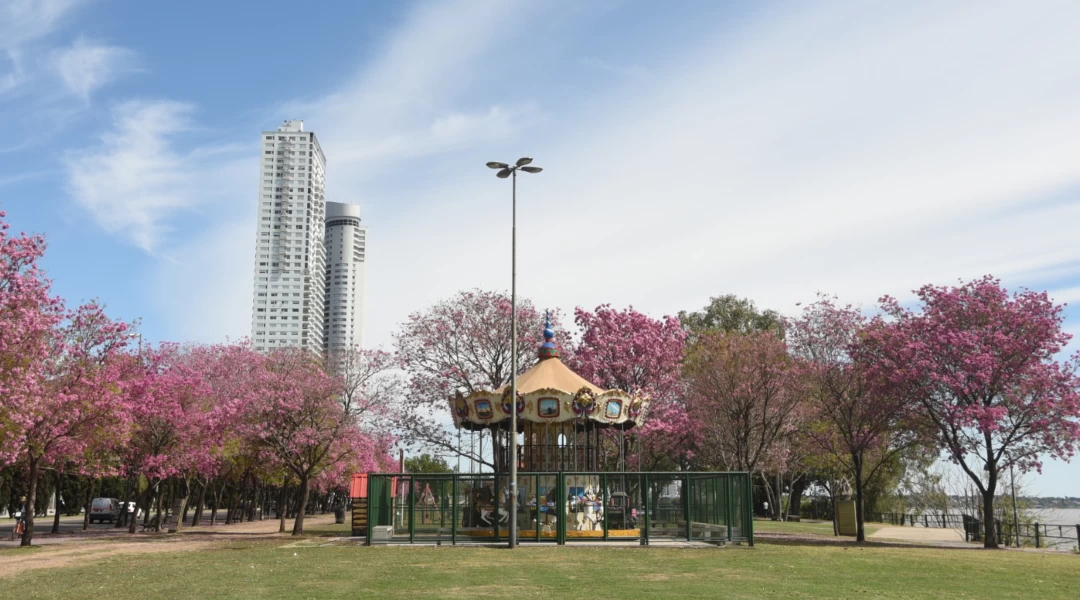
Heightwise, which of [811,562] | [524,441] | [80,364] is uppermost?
[80,364]

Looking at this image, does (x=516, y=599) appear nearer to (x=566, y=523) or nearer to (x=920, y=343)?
(x=566, y=523)

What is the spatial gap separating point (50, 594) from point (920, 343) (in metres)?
29.7

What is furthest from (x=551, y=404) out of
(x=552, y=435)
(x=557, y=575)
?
(x=557, y=575)

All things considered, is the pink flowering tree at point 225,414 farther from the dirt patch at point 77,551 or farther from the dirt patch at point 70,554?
the dirt patch at point 70,554

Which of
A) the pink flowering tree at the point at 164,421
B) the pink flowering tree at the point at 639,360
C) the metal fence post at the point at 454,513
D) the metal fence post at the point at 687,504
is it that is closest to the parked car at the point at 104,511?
the pink flowering tree at the point at 164,421

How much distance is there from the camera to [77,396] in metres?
30.6

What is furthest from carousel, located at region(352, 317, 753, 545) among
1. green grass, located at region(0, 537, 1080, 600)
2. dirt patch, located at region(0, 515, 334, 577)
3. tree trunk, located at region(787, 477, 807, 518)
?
tree trunk, located at region(787, 477, 807, 518)

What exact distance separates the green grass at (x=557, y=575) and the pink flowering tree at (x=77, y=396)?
28.0 feet

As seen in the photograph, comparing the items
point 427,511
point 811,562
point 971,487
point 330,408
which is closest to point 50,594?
point 427,511

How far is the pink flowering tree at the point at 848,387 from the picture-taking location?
1392 inches

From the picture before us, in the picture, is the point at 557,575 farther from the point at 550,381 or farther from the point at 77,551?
the point at 77,551

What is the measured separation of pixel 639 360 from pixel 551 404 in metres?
14.1

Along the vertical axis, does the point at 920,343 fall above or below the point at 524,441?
above

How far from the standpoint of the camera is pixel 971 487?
47656 mm
